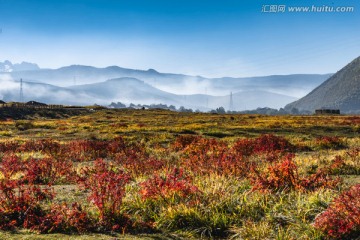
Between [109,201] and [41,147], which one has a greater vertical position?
[109,201]

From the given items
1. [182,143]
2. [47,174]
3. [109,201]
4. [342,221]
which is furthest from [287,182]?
[182,143]

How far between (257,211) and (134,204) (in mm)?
3201

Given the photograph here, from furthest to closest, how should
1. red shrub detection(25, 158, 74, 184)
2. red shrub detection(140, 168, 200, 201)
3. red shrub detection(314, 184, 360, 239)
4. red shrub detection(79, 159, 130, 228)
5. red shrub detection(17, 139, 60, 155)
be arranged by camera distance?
1. red shrub detection(17, 139, 60, 155)
2. red shrub detection(25, 158, 74, 184)
3. red shrub detection(140, 168, 200, 201)
4. red shrub detection(79, 159, 130, 228)
5. red shrub detection(314, 184, 360, 239)

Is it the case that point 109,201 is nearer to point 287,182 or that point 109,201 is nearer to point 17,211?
point 17,211

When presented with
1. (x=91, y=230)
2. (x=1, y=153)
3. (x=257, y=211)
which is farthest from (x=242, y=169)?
(x=1, y=153)

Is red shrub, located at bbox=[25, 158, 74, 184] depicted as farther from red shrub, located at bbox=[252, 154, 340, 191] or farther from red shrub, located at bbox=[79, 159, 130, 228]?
red shrub, located at bbox=[252, 154, 340, 191]

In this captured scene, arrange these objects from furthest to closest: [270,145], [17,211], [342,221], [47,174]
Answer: [270,145] → [47,174] → [17,211] → [342,221]

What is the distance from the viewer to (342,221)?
732 cm

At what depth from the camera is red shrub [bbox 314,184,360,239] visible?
730 cm

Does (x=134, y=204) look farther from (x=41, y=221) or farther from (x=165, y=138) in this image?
(x=165, y=138)

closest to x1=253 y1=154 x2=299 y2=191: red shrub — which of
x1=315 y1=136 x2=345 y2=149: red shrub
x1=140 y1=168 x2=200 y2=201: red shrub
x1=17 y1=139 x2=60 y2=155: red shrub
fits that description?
x1=140 y1=168 x2=200 y2=201: red shrub

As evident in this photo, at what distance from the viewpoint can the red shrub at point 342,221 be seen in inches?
288

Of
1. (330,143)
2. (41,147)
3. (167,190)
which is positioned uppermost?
(330,143)

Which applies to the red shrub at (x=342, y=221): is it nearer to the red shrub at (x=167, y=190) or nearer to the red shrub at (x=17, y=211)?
the red shrub at (x=167, y=190)
